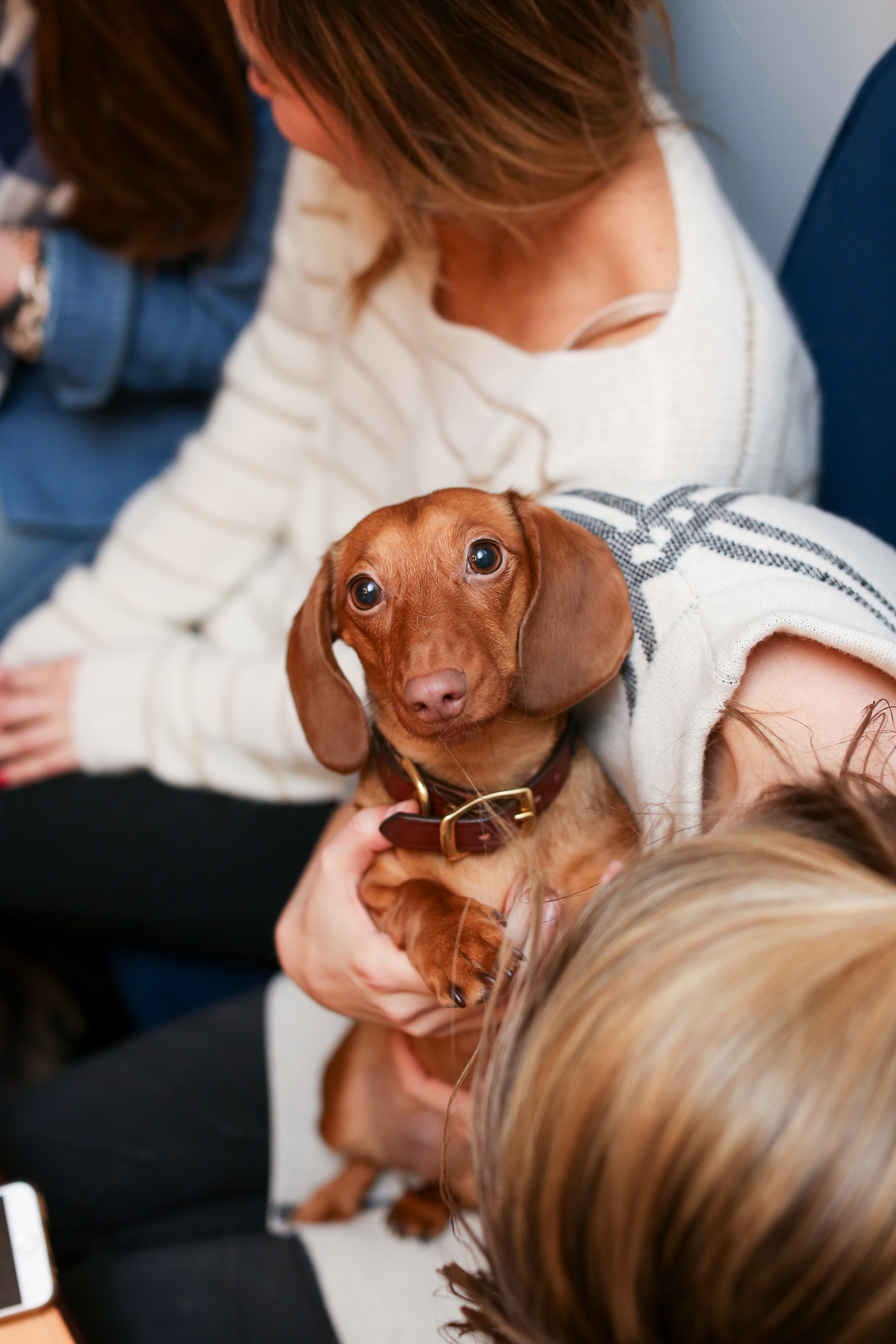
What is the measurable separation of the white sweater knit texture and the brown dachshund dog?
0.04 m

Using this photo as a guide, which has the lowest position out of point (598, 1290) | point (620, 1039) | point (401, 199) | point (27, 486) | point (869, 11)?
point (27, 486)

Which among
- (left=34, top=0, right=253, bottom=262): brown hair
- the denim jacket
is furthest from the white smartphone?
(left=34, top=0, right=253, bottom=262): brown hair

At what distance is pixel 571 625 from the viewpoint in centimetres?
93

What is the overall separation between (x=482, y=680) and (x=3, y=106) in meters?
1.63

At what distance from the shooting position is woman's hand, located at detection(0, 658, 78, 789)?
1706mm

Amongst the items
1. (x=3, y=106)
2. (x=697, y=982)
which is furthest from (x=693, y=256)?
(x=3, y=106)

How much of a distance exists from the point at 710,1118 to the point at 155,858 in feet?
4.21

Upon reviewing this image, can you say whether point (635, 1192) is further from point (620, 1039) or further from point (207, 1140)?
point (207, 1140)

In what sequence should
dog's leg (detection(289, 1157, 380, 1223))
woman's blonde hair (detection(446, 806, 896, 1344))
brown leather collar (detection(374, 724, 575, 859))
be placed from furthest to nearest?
1. dog's leg (detection(289, 1157, 380, 1223))
2. brown leather collar (detection(374, 724, 575, 859))
3. woman's blonde hair (detection(446, 806, 896, 1344))

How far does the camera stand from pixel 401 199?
44.9 inches

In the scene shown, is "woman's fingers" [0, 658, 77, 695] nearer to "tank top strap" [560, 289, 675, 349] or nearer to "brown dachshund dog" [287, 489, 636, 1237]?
"brown dachshund dog" [287, 489, 636, 1237]

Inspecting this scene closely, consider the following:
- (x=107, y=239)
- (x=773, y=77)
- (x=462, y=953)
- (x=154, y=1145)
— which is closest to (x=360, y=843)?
(x=462, y=953)

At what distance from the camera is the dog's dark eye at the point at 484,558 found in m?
0.98

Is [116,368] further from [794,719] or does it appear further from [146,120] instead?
[794,719]
